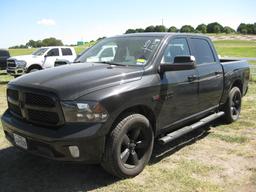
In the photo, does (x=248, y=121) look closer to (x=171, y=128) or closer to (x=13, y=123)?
(x=171, y=128)

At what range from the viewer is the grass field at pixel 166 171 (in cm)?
405

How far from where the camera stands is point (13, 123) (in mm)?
4195

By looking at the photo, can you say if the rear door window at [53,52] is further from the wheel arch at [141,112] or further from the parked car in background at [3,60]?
the wheel arch at [141,112]

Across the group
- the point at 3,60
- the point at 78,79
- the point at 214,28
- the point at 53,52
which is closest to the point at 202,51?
the point at 78,79

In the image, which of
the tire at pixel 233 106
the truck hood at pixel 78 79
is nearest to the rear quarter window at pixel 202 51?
the tire at pixel 233 106

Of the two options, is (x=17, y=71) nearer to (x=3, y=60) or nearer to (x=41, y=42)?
(x=3, y=60)

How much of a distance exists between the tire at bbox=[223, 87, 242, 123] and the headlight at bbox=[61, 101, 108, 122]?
3.80m

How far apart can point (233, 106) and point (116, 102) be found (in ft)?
13.1

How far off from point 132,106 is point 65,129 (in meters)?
0.92

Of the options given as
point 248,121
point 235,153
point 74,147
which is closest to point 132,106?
point 74,147

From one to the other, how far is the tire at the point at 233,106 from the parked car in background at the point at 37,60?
1064 centimetres

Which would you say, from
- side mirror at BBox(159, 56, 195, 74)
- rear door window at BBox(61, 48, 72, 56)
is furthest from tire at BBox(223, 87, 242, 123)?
rear door window at BBox(61, 48, 72, 56)

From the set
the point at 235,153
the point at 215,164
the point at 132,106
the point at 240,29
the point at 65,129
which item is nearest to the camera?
the point at 65,129

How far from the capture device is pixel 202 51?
588 cm
